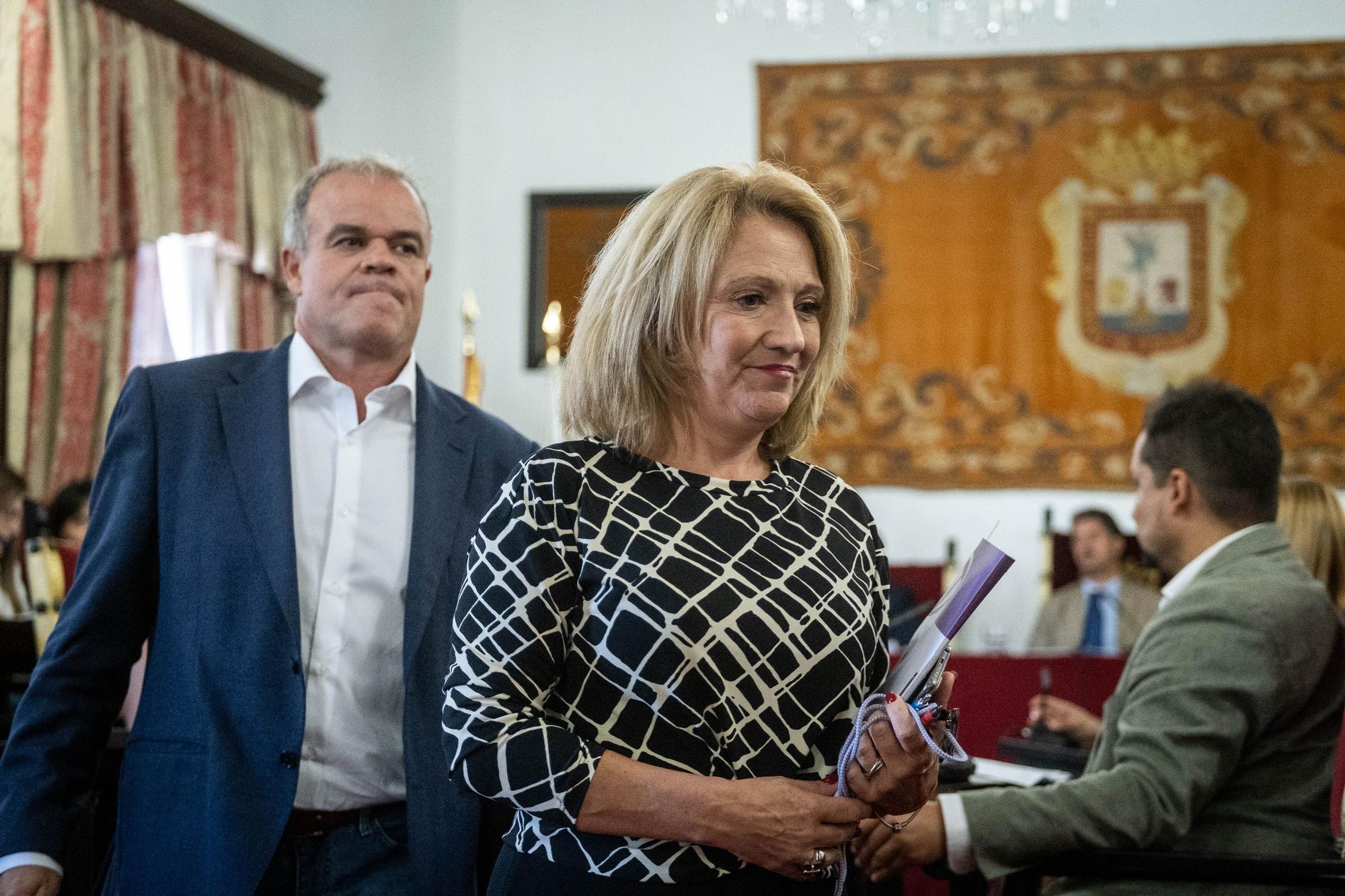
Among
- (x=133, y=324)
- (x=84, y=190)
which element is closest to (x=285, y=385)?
(x=84, y=190)

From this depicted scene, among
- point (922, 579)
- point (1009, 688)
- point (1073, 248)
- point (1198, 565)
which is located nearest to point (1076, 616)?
point (922, 579)

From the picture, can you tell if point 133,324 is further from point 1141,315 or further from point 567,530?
point 1141,315

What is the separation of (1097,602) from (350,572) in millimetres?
5056

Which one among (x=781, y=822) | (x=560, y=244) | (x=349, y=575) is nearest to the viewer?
(x=781, y=822)

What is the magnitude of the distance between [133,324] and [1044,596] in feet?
14.8

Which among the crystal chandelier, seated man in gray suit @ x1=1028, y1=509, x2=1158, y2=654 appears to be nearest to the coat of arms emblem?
the crystal chandelier

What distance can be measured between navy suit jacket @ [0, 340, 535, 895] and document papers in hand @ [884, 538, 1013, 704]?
2.13 ft

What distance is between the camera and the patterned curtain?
184 inches

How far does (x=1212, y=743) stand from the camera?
5.63 feet

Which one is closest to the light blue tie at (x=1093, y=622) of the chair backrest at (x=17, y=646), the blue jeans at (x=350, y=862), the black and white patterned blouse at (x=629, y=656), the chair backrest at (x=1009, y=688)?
the chair backrest at (x=1009, y=688)

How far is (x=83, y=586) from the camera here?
1584mm

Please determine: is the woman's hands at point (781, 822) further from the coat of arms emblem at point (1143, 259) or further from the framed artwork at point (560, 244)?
the framed artwork at point (560, 244)

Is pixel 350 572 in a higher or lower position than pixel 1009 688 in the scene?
higher

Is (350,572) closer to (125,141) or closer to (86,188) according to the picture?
(86,188)
